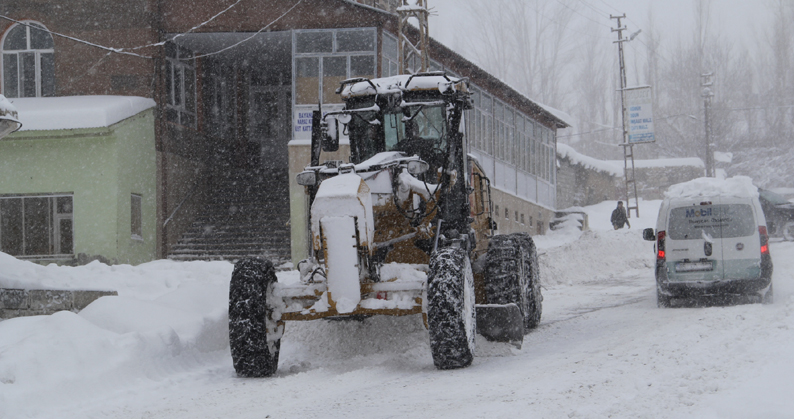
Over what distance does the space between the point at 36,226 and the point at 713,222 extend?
18.2m

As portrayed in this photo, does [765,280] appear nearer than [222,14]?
Yes

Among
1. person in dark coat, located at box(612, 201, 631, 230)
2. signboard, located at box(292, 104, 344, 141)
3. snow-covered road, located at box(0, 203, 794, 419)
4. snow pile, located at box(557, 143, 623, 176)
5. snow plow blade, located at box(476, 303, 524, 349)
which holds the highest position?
snow pile, located at box(557, 143, 623, 176)

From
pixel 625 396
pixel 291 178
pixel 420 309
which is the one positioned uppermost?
pixel 291 178

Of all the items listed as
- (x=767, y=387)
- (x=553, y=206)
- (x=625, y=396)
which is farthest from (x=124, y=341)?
(x=553, y=206)

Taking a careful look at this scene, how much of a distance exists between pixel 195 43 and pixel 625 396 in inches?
868

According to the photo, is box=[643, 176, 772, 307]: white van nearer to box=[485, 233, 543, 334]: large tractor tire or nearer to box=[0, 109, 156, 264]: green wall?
box=[485, 233, 543, 334]: large tractor tire

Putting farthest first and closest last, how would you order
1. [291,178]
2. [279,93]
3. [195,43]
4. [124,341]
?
[279,93] → [195,43] → [291,178] → [124,341]

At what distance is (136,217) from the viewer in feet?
78.9

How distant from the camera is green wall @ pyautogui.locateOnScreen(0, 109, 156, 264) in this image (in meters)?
23.0

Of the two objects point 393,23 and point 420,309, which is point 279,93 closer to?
point 393,23

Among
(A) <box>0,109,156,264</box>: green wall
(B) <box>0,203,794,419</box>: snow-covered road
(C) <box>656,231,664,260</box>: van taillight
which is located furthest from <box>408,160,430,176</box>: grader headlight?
(A) <box>0,109,156,264</box>: green wall

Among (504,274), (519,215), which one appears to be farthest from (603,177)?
(504,274)

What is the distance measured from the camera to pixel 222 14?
958 inches

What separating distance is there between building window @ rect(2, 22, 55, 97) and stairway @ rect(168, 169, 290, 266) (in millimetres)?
5684
